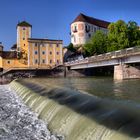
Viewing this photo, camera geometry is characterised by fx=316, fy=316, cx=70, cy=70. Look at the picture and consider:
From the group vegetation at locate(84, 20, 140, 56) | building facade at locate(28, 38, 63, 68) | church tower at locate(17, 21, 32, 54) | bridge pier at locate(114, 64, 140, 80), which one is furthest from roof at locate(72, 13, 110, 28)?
bridge pier at locate(114, 64, 140, 80)

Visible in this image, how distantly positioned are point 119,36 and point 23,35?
136 ft

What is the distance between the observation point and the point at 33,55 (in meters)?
93.6

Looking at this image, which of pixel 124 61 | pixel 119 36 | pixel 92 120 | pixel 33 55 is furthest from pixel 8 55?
pixel 92 120

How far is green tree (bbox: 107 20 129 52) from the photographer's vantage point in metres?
64.4

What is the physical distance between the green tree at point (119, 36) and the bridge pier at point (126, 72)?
16586mm

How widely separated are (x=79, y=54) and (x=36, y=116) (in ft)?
291

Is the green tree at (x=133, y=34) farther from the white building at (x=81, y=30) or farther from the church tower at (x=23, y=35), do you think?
the white building at (x=81, y=30)

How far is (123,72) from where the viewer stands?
4647cm

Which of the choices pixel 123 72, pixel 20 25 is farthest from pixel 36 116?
pixel 20 25

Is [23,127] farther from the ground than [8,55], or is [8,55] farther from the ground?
[8,55]

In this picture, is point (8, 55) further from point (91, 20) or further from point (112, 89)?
point (112, 89)

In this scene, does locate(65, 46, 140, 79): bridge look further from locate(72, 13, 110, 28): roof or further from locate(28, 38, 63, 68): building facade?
locate(72, 13, 110, 28): roof

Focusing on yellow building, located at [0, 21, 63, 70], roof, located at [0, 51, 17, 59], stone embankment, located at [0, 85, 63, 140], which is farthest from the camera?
roof, located at [0, 51, 17, 59]

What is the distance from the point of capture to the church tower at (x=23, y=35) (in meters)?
96.4
